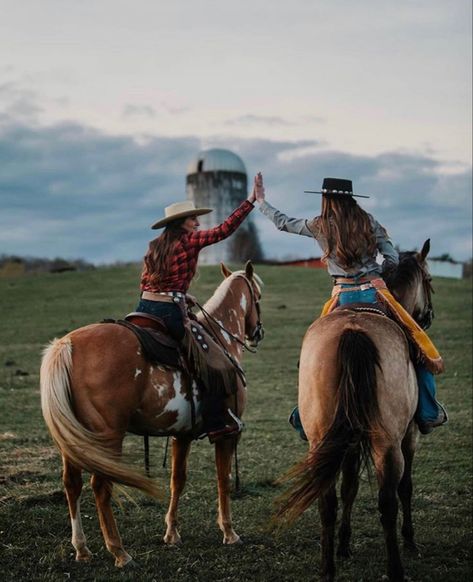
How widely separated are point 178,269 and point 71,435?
5.85ft

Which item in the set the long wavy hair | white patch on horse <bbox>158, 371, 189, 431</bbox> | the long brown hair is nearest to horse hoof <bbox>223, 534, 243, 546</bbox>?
white patch on horse <bbox>158, 371, 189, 431</bbox>

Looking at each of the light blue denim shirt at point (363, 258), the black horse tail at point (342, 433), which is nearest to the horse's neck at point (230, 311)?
the light blue denim shirt at point (363, 258)

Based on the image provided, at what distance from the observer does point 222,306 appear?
301 inches

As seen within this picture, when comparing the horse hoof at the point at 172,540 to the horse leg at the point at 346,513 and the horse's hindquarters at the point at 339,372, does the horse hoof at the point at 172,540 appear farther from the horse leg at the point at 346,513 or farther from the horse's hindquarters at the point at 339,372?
the horse's hindquarters at the point at 339,372

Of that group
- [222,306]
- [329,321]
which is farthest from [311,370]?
[222,306]

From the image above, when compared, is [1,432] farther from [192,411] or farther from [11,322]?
[11,322]

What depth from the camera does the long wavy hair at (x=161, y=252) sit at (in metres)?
6.47

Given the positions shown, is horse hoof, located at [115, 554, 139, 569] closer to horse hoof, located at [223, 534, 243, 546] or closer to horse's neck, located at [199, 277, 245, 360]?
horse hoof, located at [223, 534, 243, 546]

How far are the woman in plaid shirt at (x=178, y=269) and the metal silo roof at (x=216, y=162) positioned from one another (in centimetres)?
5638

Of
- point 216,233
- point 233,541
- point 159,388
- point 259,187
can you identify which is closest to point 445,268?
point 259,187

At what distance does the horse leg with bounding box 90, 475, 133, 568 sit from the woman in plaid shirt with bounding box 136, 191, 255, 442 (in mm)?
1145

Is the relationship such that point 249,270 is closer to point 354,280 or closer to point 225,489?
point 354,280

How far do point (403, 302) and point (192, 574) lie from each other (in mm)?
3163

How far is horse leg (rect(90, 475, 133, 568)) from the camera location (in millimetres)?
5949
